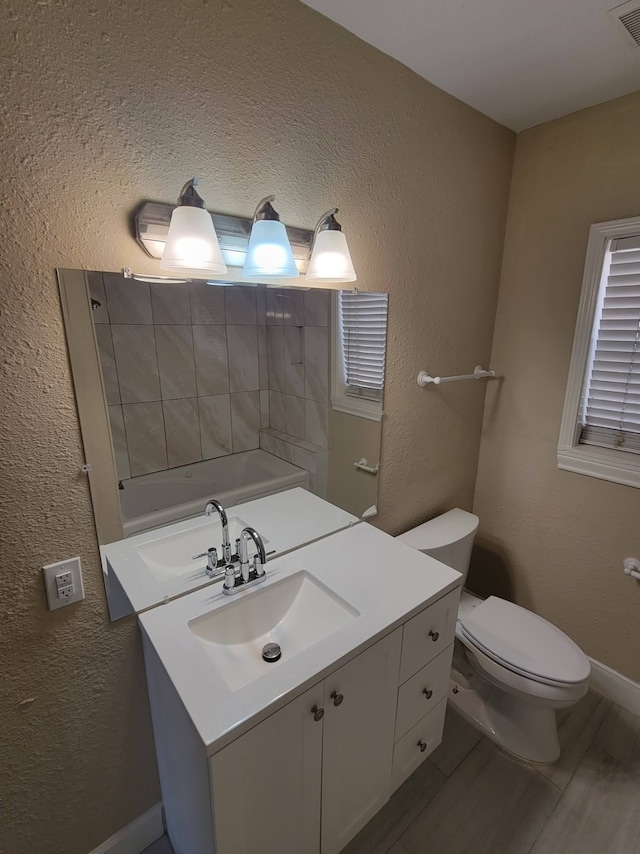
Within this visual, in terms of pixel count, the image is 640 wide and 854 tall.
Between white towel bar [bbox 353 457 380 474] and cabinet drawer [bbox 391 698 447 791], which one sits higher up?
white towel bar [bbox 353 457 380 474]

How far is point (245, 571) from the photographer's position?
1.22 metres

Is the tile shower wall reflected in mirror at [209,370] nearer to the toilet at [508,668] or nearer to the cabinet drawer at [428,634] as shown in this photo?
the cabinet drawer at [428,634]

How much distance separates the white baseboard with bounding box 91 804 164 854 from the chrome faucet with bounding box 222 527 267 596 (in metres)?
0.83

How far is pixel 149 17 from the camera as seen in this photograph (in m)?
0.89

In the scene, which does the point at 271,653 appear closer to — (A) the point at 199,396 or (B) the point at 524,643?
(A) the point at 199,396

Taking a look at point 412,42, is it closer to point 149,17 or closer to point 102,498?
point 149,17

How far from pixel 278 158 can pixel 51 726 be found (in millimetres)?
1662

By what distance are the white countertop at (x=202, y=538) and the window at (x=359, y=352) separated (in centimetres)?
40

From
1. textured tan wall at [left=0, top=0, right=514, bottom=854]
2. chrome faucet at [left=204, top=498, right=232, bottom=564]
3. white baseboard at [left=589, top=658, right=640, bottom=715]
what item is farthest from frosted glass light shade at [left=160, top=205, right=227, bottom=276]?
white baseboard at [left=589, top=658, right=640, bottom=715]

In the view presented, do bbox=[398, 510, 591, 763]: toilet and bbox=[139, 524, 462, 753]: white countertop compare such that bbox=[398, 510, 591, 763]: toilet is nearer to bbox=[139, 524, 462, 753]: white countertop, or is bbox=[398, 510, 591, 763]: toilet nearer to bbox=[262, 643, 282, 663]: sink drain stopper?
bbox=[139, 524, 462, 753]: white countertop

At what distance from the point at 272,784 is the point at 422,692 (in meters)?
0.58

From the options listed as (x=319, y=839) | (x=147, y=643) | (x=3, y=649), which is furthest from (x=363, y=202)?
(x=319, y=839)

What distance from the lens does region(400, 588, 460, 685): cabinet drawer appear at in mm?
1180

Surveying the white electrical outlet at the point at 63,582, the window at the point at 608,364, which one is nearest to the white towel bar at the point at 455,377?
the window at the point at 608,364
